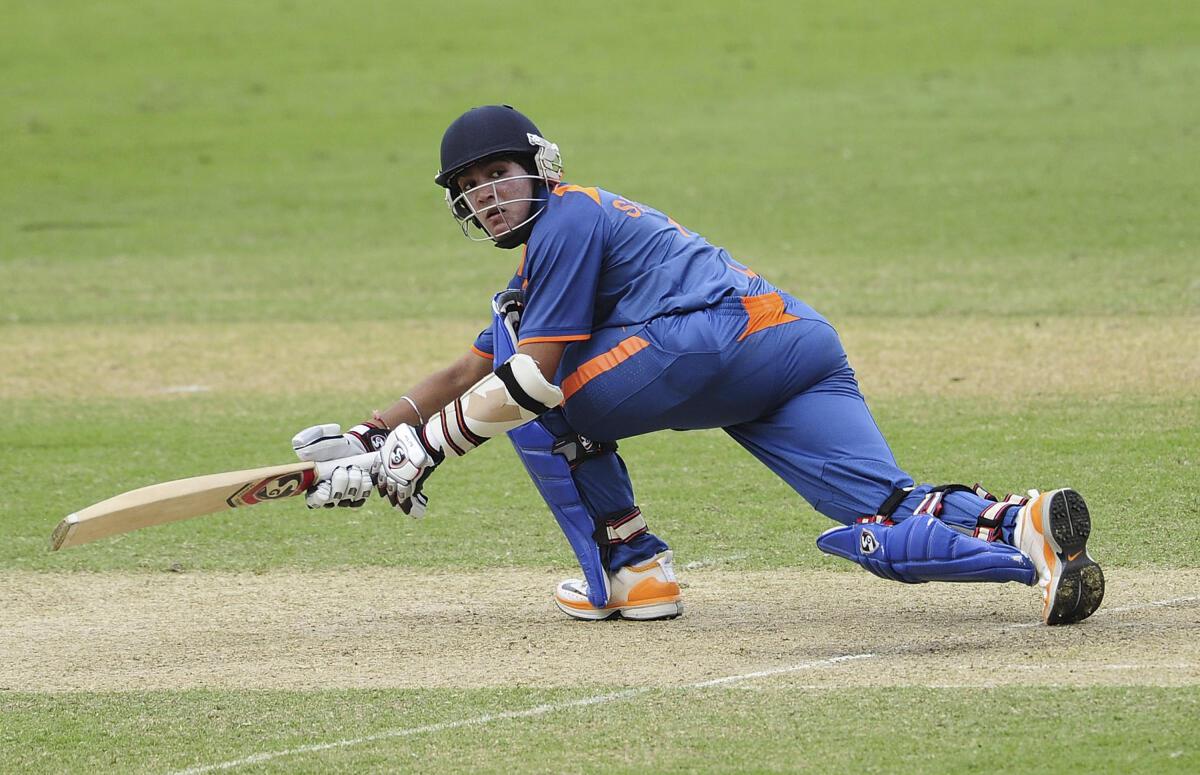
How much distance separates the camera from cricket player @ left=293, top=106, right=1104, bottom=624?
16.8 feet

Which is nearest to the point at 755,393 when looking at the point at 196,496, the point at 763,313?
the point at 763,313

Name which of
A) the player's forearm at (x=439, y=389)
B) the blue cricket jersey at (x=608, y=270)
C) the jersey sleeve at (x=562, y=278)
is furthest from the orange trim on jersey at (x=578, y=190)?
the player's forearm at (x=439, y=389)

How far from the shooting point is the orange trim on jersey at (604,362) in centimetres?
530

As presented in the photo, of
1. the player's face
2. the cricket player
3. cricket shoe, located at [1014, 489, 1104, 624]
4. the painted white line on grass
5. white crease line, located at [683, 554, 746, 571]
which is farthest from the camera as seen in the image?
white crease line, located at [683, 554, 746, 571]

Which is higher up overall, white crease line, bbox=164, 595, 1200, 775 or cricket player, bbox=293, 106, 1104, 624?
cricket player, bbox=293, 106, 1104, 624

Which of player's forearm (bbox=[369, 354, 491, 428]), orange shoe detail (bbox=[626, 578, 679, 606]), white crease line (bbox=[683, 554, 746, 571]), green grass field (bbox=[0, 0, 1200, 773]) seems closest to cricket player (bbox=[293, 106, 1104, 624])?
orange shoe detail (bbox=[626, 578, 679, 606])

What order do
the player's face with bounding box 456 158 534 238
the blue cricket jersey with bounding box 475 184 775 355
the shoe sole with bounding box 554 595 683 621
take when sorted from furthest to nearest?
the shoe sole with bounding box 554 595 683 621
the player's face with bounding box 456 158 534 238
the blue cricket jersey with bounding box 475 184 775 355

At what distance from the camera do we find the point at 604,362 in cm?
532

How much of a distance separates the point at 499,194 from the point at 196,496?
1.34 metres

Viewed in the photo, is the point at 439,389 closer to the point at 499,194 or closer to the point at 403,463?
the point at 403,463

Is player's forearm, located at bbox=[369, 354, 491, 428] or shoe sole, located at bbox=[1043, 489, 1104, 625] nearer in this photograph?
shoe sole, located at bbox=[1043, 489, 1104, 625]

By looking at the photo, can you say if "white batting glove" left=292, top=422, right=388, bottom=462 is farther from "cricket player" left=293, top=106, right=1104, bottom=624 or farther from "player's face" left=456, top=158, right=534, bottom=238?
"player's face" left=456, top=158, right=534, bottom=238

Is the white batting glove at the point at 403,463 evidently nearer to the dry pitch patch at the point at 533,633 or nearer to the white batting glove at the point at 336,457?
the white batting glove at the point at 336,457

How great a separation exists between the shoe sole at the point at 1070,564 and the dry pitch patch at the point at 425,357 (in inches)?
189
